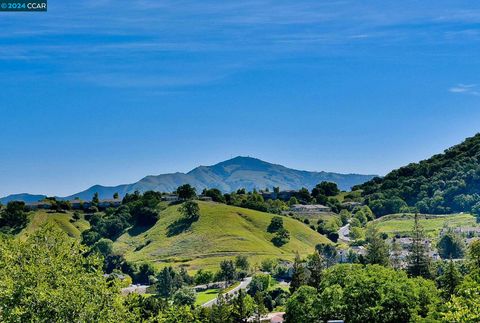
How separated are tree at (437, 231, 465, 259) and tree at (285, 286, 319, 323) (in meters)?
102

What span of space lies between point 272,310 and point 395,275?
56317 millimetres

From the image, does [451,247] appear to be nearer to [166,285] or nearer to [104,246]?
[166,285]

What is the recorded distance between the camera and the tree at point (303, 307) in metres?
68.6

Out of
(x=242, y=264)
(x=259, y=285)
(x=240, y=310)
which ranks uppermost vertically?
(x=242, y=264)

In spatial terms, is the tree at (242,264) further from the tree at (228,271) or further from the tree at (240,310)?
the tree at (240,310)

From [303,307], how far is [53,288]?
38.6 meters

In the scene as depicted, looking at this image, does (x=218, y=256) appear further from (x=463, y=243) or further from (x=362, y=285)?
(x=362, y=285)

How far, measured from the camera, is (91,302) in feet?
122

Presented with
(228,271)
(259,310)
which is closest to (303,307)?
(259,310)

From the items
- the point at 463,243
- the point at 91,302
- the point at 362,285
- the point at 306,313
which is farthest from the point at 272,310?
the point at 91,302

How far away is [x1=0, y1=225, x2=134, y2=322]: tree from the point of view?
119ft

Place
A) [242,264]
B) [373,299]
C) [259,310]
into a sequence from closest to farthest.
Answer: [373,299]
[259,310]
[242,264]

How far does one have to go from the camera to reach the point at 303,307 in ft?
236

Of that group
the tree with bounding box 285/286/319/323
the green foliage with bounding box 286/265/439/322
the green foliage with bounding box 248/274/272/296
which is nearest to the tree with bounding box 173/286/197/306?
the green foliage with bounding box 248/274/272/296
